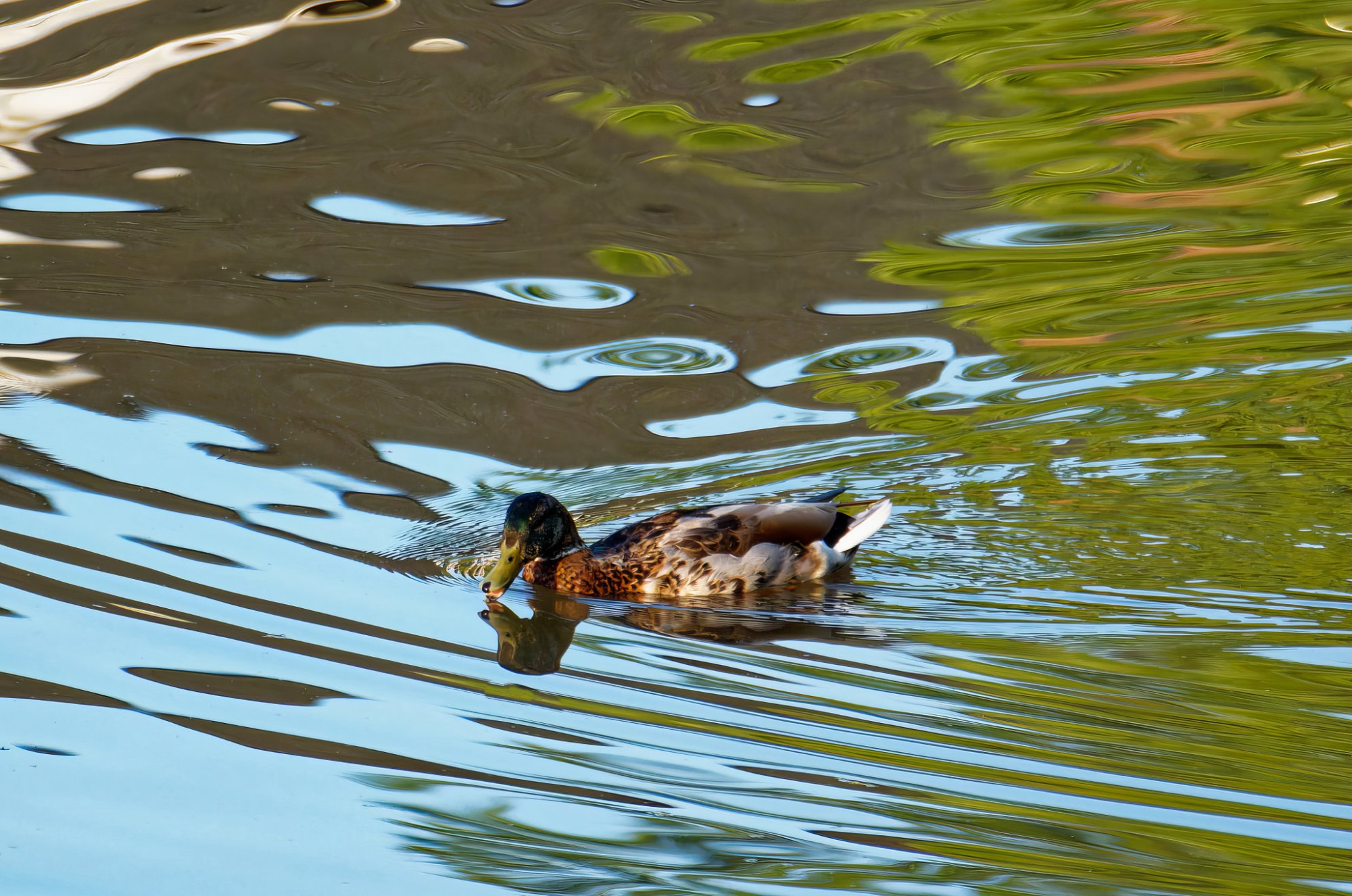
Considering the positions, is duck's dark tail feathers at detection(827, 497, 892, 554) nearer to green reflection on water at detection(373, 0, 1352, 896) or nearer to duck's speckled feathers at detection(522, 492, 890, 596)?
duck's speckled feathers at detection(522, 492, 890, 596)

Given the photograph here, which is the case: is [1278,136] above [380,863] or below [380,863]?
above

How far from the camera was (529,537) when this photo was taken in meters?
7.26

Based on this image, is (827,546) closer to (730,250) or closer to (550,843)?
(550,843)

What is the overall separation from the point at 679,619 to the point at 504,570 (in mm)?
785

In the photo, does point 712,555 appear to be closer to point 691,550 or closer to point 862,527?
point 691,550

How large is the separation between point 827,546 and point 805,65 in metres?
6.85

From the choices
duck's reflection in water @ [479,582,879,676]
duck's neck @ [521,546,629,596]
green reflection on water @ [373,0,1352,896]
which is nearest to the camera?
green reflection on water @ [373,0,1352,896]

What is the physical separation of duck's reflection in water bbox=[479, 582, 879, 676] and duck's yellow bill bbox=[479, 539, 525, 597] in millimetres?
58

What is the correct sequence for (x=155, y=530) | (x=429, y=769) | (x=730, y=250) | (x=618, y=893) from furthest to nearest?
(x=730, y=250) < (x=155, y=530) < (x=429, y=769) < (x=618, y=893)

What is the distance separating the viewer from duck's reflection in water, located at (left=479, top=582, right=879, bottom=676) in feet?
21.6

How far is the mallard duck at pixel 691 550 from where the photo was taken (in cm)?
726

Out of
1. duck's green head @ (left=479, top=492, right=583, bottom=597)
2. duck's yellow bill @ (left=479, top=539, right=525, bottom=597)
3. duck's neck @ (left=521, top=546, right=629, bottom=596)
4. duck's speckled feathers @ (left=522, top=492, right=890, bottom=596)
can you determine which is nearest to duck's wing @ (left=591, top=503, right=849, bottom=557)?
duck's speckled feathers @ (left=522, top=492, right=890, bottom=596)

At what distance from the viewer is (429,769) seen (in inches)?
206

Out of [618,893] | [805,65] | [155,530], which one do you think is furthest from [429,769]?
[805,65]
